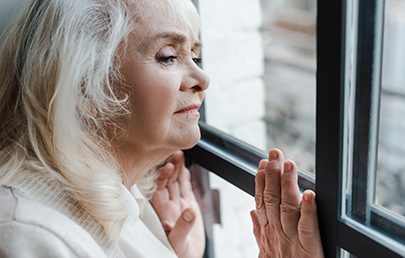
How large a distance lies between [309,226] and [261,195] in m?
0.14

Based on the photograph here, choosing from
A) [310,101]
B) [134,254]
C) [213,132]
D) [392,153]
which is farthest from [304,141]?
[134,254]

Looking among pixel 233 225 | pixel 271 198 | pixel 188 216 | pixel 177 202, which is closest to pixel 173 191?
pixel 177 202

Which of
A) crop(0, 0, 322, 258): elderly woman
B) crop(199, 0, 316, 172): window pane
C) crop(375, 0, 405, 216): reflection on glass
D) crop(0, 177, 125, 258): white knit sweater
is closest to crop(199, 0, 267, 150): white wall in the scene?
crop(199, 0, 316, 172): window pane

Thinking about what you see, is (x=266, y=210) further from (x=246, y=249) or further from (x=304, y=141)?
(x=246, y=249)

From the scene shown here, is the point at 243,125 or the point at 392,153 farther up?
the point at 392,153

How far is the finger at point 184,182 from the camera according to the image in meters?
1.37

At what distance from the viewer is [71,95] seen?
0.79 m

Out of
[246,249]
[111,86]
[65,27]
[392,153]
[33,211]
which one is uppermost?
[65,27]

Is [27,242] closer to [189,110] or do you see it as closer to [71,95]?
[71,95]

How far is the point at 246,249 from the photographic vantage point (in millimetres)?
1342

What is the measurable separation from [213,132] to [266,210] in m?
0.44

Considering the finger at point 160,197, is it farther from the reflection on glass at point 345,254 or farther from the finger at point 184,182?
the reflection on glass at point 345,254

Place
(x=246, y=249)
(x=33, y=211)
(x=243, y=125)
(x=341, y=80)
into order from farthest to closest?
(x=246, y=249) < (x=243, y=125) < (x=33, y=211) < (x=341, y=80)

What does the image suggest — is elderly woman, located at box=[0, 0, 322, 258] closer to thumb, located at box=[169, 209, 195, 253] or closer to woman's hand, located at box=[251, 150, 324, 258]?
woman's hand, located at box=[251, 150, 324, 258]
